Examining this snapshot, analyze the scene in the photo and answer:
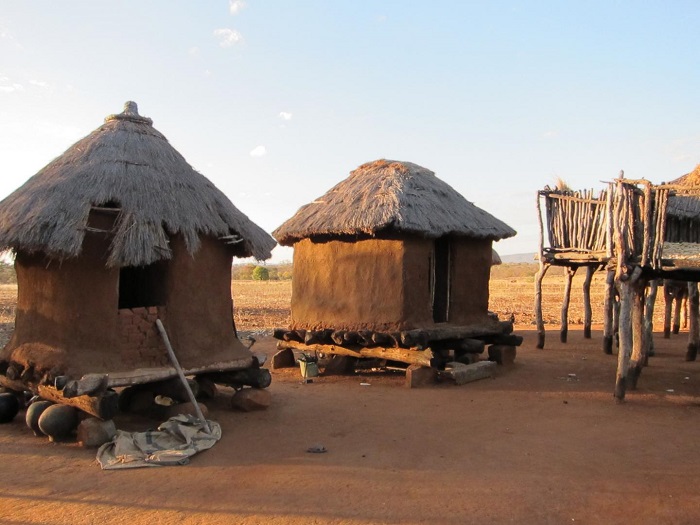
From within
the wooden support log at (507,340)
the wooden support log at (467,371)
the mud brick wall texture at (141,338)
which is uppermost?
the mud brick wall texture at (141,338)

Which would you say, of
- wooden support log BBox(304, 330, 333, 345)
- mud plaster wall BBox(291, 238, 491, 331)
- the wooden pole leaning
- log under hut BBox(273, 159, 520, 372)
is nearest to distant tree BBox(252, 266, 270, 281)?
log under hut BBox(273, 159, 520, 372)

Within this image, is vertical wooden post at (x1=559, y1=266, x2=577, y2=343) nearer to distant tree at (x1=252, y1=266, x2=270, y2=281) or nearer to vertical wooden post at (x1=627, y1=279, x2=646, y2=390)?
vertical wooden post at (x1=627, y1=279, x2=646, y2=390)

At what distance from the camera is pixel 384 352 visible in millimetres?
10438

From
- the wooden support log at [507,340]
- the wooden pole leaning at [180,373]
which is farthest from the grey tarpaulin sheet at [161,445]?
the wooden support log at [507,340]

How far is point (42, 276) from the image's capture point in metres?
7.38

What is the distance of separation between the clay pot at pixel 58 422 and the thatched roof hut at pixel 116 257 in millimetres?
403

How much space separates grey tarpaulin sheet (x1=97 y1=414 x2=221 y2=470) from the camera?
6008mm

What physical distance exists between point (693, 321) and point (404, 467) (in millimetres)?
8935

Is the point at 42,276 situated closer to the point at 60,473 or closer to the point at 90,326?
the point at 90,326

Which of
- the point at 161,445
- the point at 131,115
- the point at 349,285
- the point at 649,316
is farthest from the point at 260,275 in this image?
the point at 161,445

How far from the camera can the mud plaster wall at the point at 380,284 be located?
10.4 meters

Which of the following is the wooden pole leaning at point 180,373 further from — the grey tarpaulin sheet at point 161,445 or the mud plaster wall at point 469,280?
the mud plaster wall at point 469,280

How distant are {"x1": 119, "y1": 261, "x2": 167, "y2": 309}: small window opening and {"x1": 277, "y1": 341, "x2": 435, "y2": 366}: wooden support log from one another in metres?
3.35

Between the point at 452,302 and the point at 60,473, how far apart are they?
749 centimetres
